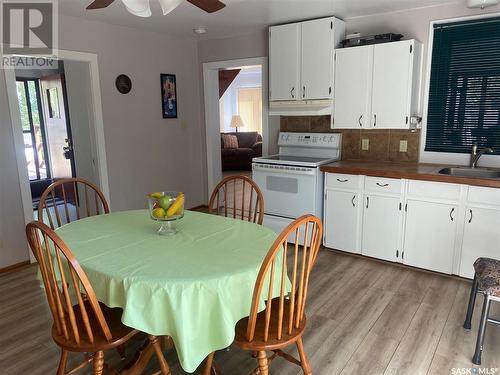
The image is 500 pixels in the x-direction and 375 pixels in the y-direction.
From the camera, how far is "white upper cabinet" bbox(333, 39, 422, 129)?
3.25m

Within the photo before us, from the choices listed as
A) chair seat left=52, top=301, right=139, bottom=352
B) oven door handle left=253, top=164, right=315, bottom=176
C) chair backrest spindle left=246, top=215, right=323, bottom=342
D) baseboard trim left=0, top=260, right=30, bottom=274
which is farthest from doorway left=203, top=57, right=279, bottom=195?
chair seat left=52, top=301, right=139, bottom=352

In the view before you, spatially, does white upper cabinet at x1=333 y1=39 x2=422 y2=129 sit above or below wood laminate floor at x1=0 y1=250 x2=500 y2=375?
→ above

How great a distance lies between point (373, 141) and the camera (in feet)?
12.4

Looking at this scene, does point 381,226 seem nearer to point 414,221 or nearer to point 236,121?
point 414,221

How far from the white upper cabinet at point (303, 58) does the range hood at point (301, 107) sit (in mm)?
43

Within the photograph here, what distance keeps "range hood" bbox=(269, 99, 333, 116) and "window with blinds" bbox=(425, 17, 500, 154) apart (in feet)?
3.12

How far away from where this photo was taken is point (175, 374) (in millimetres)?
2002

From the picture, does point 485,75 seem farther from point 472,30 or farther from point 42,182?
point 42,182

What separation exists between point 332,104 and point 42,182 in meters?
4.86

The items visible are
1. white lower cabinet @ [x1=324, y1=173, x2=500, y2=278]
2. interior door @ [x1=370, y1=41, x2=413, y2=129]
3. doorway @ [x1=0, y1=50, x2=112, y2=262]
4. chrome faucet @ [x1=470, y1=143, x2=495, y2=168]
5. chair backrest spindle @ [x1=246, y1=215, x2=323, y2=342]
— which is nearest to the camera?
chair backrest spindle @ [x1=246, y1=215, x2=323, y2=342]

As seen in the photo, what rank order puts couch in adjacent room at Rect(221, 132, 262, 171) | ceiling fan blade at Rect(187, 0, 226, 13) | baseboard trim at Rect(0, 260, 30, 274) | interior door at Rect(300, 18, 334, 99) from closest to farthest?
ceiling fan blade at Rect(187, 0, 226, 13) → baseboard trim at Rect(0, 260, 30, 274) → interior door at Rect(300, 18, 334, 99) → couch in adjacent room at Rect(221, 132, 262, 171)

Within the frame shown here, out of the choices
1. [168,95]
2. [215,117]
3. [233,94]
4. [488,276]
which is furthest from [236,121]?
[488,276]

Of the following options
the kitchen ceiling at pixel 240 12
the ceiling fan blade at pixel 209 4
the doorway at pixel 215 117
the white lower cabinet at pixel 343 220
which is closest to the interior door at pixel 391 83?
the kitchen ceiling at pixel 240 12

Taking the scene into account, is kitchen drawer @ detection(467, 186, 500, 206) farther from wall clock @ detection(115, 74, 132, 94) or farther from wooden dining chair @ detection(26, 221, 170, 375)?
wall clock @ detection(115, 74, 132, 94)
